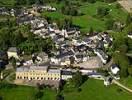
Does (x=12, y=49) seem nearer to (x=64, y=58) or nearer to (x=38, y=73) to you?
(x=64, y=58)

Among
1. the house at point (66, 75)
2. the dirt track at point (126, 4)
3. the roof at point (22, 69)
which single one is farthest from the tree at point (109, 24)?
the roof at point (22, 69)

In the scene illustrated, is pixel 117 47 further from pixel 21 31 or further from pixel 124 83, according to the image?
pixel 21 31

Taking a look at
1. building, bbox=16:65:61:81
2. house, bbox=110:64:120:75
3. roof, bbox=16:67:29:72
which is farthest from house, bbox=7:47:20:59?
house, bbox=110:64:120:75

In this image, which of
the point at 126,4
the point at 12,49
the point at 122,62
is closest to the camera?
the point at 122,62

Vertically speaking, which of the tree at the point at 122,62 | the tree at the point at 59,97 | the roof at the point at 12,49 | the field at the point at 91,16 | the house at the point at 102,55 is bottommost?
the field at the point at 91,16

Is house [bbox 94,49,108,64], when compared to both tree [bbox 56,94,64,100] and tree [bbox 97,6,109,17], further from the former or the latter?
tree [bbox 97,6,109,17]

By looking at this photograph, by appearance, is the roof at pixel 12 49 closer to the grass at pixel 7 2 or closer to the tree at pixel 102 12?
the tree at pixel 102 12

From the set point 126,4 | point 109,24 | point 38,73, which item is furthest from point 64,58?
point 126,4

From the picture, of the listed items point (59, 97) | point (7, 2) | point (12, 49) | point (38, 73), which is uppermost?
point (12, 49)

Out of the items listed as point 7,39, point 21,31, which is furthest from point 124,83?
point 21,31
